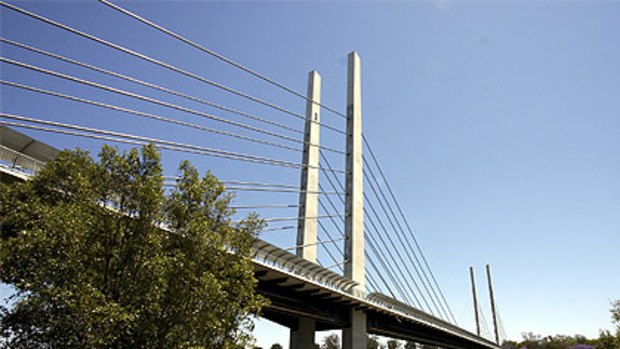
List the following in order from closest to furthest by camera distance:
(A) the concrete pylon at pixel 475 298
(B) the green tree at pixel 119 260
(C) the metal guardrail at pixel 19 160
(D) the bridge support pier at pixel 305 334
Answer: (B) the green tree at pixel 119 260 < (C) the metal guardrail at pixel 19 160 < (D) the bridge support pier at pixel 305 334 < (A) the concrete pylon at pixel 475 298

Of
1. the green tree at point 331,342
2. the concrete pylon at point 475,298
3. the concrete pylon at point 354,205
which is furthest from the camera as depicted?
the green tree at point 331,342

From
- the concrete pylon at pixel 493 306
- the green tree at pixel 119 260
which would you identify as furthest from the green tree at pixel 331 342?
the green tree at pixel 119 260

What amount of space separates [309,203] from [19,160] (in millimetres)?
19946

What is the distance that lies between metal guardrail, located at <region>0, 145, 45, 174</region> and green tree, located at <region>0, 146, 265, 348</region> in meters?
2.75

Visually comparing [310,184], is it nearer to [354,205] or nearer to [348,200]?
[348,200]

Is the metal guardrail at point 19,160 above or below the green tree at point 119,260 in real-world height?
above

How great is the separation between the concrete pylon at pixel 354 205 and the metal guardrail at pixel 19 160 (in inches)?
752

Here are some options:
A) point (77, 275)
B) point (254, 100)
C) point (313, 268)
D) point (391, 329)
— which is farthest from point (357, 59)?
point (77, 275)

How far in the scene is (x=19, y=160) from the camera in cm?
1291

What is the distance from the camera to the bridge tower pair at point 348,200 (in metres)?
28.7

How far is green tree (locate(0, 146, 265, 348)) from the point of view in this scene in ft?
30.6

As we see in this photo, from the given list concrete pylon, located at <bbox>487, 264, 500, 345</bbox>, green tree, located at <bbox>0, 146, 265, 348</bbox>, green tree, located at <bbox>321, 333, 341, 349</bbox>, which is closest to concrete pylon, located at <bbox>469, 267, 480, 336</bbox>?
concrete pylon, located at <bbox>487, 264, 500, 345</bbox>

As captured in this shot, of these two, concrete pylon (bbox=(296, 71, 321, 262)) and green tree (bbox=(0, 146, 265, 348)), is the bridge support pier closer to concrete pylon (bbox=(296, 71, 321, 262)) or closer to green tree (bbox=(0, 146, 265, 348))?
concrete pylon (bbox=(296, 71, 321, 262))

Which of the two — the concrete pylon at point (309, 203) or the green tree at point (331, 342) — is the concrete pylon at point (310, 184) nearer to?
the concrete pylon at point (309, 203)
